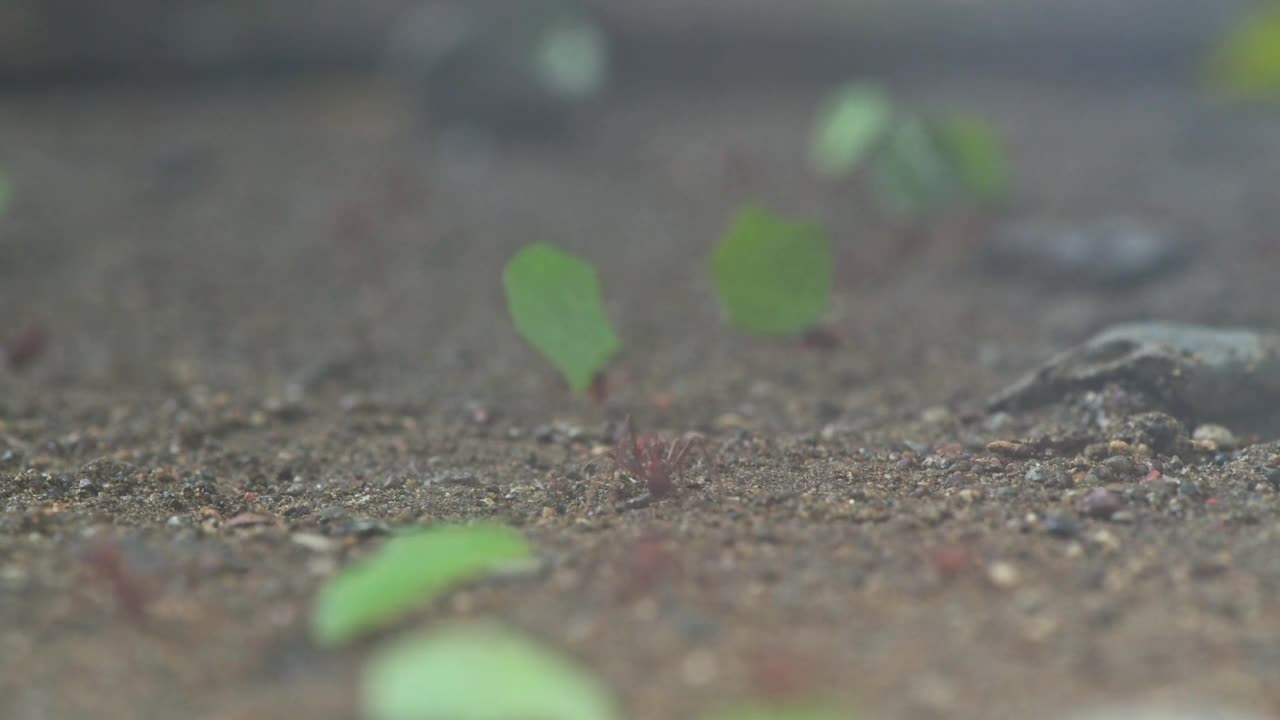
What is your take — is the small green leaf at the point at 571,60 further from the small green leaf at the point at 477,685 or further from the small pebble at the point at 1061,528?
the small green leaf at the point at 477,685

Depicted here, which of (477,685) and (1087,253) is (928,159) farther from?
(477,685)

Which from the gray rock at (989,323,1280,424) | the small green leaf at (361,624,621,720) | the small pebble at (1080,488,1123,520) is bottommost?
the small green leaf at (361,624,621,720)

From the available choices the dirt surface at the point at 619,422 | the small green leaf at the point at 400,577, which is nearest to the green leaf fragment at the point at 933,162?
the dirt surface at the point at 619,422

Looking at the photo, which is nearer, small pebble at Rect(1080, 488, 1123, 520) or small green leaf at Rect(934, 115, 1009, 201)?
small pebble at Rect(1080, 488, 1123, 520)

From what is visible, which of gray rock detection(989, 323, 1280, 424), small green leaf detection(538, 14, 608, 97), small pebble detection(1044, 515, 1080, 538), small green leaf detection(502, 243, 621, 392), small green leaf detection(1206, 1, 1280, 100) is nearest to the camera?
small pebble detection(1044, 515, 1080, 538)

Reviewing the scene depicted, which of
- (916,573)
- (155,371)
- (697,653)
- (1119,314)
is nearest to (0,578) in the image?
(697,653)

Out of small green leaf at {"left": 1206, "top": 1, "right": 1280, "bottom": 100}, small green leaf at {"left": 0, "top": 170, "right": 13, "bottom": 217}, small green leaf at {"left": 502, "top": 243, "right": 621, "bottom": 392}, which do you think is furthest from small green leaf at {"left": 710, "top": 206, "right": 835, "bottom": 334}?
small green leaf at {"left": 1206, "top": 1, "right": 1280, "bottom": 100}

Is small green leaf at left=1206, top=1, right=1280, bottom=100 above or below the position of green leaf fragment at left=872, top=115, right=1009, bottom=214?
above

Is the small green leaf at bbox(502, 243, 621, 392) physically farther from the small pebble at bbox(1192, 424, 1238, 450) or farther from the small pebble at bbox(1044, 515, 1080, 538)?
the small pebble at bbox(1192, 424, 1238, 450)

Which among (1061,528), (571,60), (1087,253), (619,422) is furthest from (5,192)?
(1061,528)
